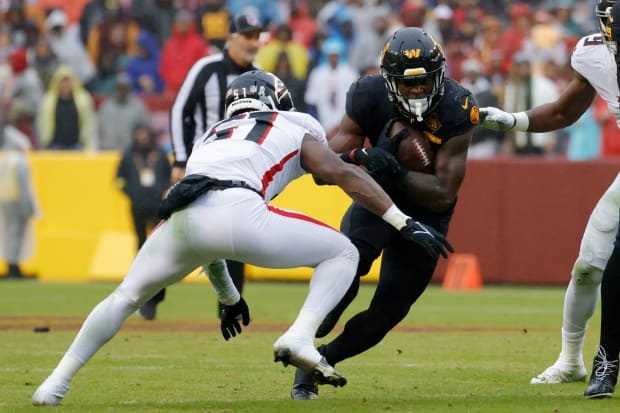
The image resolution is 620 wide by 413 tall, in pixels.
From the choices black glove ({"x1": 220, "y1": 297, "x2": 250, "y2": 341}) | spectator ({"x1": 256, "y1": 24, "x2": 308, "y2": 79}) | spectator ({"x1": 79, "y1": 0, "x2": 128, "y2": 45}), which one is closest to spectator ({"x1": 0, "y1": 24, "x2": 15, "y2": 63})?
spectator ({"x1": 79, "y1": 0, "x2": 128, "y2": 45})

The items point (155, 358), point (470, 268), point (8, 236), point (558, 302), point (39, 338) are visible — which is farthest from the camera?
point (8, 236)

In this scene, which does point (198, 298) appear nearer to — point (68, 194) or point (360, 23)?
point (68, 194)

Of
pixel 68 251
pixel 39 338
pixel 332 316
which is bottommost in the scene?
pixel 68 251

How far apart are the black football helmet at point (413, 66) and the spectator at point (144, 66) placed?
1251 centimetres

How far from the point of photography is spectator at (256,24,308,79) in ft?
57.0

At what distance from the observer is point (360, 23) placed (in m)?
18.7

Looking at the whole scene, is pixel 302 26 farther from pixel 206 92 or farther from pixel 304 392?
pixel 304 392

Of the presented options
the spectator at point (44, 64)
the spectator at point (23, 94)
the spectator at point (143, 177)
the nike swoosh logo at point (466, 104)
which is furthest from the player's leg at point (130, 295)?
the spectator at point (44, 64)

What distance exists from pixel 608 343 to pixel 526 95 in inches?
369

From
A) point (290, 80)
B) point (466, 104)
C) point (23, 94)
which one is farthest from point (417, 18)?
point (466, 104)

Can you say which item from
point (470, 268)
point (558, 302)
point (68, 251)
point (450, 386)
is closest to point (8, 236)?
point (68, 251)

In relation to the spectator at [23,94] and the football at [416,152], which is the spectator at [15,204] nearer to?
the spectator at [23,94]

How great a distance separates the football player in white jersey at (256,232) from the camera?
19.0 ft

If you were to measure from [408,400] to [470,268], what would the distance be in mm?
8440
